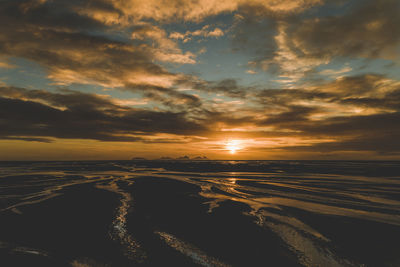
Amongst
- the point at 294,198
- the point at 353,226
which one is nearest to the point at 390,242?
the point at 353,226

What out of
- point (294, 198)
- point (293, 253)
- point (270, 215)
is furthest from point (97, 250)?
point (294, 198)

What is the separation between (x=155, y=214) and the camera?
873cm

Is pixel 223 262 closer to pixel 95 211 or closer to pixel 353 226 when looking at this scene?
pixel 353 226

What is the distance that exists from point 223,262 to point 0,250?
5.52m

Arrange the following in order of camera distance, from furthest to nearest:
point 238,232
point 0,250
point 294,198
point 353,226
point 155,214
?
point 294,198, point 155,214, point 353,226, point 238,232, point 0,250

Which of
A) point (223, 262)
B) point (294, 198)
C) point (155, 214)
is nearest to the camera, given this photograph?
point (223, 262)

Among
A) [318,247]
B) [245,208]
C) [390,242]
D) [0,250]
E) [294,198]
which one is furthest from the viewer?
[294,198]

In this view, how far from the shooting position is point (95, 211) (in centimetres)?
909

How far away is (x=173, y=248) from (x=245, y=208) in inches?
213

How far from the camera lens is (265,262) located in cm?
482

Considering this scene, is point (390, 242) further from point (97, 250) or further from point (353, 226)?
point (97, 250)

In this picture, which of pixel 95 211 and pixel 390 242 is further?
pixel 95 211

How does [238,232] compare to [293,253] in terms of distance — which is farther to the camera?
[238,232]

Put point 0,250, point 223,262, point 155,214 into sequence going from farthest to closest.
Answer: point 155,214
point 0,250
point 223,262
